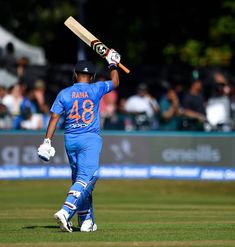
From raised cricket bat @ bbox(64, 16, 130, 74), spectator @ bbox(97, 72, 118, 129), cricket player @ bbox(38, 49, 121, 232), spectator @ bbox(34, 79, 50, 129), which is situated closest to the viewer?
cricket player @ bbox(38, 49, 121, 232)

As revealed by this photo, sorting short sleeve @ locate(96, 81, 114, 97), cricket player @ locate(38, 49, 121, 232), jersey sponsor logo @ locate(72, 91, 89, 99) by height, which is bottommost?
cricket player @ locate(38, 49, 121, 232)

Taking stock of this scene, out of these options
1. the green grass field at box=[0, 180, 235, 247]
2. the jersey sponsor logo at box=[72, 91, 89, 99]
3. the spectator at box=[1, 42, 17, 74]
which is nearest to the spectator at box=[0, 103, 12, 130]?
the green grass field at box=[0, 180, 235, 247]

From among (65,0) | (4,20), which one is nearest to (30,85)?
(4,20)

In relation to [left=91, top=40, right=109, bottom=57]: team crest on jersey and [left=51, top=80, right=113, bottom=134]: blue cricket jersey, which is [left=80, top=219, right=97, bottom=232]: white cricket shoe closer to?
[left=51, top=80, right=113, bottom=134]: blue cricket jersey

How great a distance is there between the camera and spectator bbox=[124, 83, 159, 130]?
953 inches

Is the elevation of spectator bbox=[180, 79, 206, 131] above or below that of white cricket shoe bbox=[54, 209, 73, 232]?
above

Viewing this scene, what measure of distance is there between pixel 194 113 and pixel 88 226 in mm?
11130

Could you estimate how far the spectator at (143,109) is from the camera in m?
24.2

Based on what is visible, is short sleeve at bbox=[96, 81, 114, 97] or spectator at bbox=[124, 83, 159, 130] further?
spectator at bbox=[124, 83, 159, 130]

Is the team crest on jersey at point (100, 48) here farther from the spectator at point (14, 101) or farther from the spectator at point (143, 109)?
the spectator at point (143, 109)

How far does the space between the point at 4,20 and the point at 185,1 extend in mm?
6464

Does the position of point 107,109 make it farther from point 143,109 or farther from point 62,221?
point 62,221

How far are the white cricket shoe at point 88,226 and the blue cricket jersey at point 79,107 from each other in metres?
1.14

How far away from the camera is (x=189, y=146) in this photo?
2253 cm
